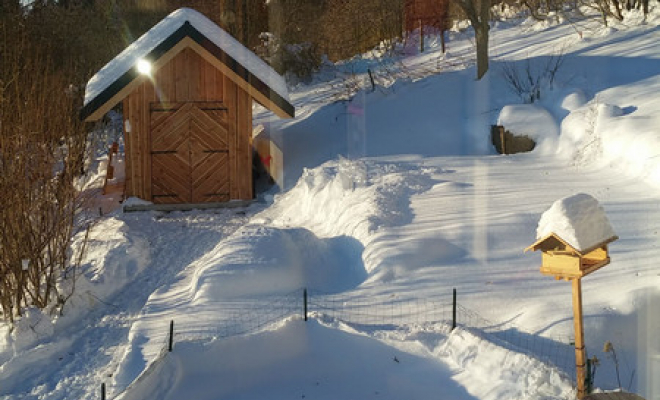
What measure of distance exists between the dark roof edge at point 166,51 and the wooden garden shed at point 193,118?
0.02 m

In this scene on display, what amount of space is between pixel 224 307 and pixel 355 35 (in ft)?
72.3

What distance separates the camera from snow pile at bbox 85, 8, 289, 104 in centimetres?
1442

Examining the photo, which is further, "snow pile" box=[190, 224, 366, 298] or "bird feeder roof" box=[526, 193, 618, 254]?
"snow pile" box=[190, 224, 366, 298]

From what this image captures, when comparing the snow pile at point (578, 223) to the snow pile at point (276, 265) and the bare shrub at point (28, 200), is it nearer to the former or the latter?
the snow pile at point (276, 265)

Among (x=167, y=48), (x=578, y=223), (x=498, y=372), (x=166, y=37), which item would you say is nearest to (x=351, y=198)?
(x=167, y=48)

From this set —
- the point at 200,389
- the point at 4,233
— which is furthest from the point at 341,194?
the point at 200,389

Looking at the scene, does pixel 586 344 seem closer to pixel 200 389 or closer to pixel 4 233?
pixel 200 389

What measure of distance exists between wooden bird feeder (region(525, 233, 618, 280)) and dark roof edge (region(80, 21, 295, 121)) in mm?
9532

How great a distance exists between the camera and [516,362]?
20.4 feet

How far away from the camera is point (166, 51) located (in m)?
14.4

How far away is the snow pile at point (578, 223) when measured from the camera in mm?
5480

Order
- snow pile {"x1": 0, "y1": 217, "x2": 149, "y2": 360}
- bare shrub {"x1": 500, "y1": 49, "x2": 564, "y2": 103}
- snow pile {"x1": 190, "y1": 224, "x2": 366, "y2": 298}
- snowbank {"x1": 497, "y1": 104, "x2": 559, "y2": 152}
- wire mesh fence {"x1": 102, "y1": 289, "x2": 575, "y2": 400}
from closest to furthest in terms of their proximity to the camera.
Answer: wire mesh fence {"x1": 102, "y1": 289, "x2": 575, "y2": 400}, snow pile {"x1": 0, "y1": 217, "x2": 149, "y2": 360}, snow pile {"x1": 190, "y1": 224, "x2": 366, "y2": 298}, snowbank {"x1": 497, "y1": 104, "x2": 559, "y2": 152}, bare shrub {"x1": 500, "y1": 49, "x2": 564, "y2": 103}

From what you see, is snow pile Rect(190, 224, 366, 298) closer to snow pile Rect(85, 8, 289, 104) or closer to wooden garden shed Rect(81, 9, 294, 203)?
wooden garden shed Rect(81, 9, 294, 203)

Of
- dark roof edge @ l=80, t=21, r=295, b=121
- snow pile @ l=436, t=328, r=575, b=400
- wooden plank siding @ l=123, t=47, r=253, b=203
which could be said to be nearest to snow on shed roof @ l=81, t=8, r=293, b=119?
dark roof edge @ l=80, t=21, r=295, b=121
